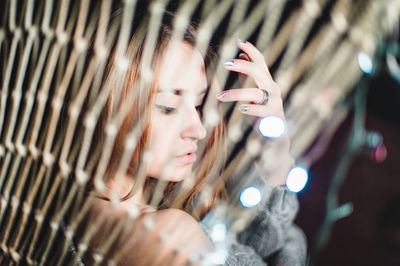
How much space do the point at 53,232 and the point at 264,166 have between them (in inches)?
22.9

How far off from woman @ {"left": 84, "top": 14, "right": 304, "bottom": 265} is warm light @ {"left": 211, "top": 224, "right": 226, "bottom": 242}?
0.06 meters

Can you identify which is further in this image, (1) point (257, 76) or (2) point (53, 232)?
(2) point (53, 232)

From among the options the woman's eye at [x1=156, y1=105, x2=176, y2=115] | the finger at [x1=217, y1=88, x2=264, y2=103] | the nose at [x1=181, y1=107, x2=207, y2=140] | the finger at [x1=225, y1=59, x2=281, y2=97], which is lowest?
the nose at [x1=181, y1=107, x2=207, y2=140]

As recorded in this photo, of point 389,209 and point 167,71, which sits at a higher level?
point 167,71

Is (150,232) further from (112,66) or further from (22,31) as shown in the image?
(22,31)

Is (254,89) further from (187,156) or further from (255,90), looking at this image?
(187,156)

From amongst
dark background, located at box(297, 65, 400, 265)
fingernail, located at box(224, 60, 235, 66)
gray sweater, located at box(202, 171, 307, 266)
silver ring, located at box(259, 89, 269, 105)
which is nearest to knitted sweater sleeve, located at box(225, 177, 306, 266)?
gray sweater, located at box(202, 171, 307, 266)

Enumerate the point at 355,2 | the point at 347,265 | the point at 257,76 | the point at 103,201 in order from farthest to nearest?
1. the point at 347,265
2. the point at 103,201
3. the point at 257,76
4. the point at 355,2

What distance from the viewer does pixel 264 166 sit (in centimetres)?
93

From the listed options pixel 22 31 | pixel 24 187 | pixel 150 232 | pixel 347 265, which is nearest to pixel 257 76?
pixel 150 232

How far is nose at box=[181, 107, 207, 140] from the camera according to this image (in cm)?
79

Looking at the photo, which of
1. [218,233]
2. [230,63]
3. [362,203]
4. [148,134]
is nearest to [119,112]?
[148,134]

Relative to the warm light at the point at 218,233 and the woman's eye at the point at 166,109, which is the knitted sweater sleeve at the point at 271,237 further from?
the woman's eye at the point at 166,109

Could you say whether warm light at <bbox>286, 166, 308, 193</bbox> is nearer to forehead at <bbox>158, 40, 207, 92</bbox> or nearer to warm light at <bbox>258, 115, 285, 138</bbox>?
warm light at <bbox>258, 115, 285, 138</bbox>
